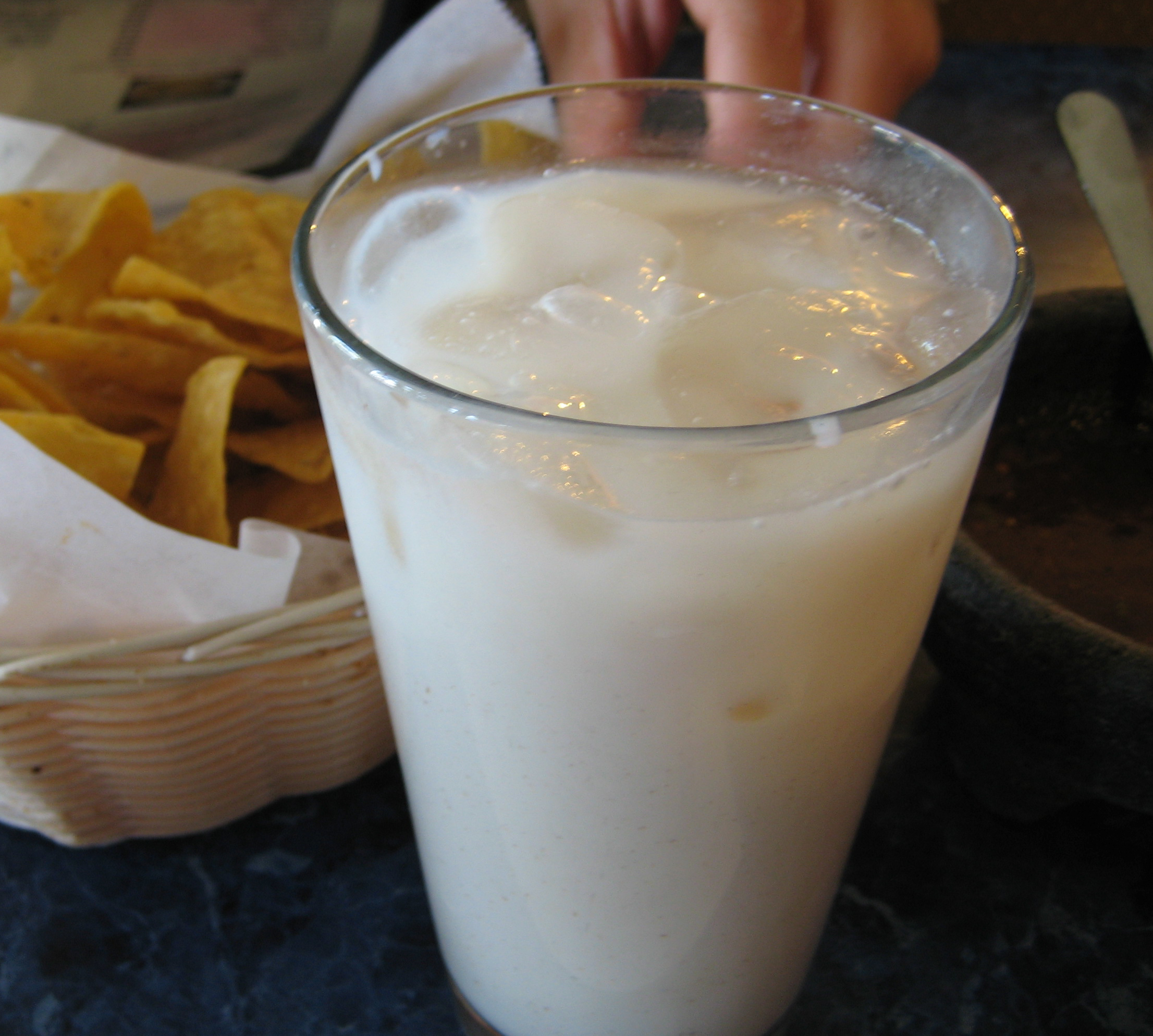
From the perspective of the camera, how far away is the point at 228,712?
62 cm

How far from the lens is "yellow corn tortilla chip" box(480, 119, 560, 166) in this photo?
492 millimetres

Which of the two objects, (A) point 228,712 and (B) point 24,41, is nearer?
(A) point 228,712

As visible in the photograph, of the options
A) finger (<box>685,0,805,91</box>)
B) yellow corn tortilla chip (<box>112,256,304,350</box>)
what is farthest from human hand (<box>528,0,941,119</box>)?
yellow corn tortilla chip (<box>112,256,304,350</box>)

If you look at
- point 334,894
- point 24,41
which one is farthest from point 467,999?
point 24,41

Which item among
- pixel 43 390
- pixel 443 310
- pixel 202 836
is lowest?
pixel 202 836

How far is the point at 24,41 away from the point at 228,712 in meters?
0.74

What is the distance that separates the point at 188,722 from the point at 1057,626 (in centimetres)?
44

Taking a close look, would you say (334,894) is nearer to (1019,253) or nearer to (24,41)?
(1019,253)

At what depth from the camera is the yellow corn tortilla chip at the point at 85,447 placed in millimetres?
659

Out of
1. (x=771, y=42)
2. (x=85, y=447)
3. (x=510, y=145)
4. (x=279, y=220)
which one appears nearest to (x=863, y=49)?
Answer: (x=771, y=42)

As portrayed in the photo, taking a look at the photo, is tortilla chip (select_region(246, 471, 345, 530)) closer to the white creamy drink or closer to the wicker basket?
the wicker basket

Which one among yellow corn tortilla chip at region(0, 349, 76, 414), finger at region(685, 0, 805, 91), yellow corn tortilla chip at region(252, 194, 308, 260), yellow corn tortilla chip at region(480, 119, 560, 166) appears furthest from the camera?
yellow corn tortilla chip at region(252, 194, 308, 260)

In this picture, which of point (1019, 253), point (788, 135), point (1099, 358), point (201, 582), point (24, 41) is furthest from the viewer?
point (24, 41)

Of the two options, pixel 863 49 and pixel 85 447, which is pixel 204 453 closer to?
pixel 85 447
